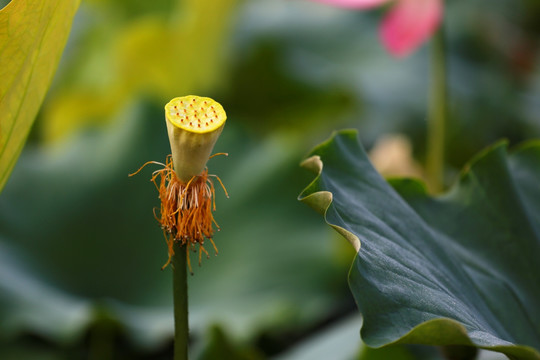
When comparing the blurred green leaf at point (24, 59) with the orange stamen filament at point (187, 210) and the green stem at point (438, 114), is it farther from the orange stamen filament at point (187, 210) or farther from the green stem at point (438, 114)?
the green stem at point (438, 114)

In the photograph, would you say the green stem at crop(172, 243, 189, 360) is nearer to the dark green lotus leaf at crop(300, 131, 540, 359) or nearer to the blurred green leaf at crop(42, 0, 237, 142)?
the dark green lotus leaf at crop(300, 131, 540, 359)

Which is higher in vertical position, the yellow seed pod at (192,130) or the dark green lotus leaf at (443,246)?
the yellow seed pod at (192,130)

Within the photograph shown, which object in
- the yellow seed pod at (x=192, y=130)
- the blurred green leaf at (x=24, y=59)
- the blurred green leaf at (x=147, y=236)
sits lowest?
the blurred green leaf at (x=147, y=236)

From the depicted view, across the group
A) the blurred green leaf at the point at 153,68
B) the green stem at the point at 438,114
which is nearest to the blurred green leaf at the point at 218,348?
the green stem at the point at 438,114

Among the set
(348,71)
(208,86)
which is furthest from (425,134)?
(208,86)

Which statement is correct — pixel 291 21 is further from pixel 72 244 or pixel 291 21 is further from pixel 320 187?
pixel 320 187

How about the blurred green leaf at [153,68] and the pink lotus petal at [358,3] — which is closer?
the pink lotus petal at [358,3]

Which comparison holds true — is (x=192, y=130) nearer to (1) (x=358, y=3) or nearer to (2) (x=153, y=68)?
(1) (x=358, y=3)

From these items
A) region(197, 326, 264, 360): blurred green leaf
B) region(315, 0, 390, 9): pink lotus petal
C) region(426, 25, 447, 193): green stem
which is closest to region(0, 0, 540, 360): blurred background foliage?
region(197, 326, 264, 360): blurred green leaf

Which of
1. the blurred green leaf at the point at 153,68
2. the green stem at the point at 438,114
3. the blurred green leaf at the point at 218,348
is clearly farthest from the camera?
the blurred green leaf at the point at 153,68
